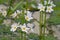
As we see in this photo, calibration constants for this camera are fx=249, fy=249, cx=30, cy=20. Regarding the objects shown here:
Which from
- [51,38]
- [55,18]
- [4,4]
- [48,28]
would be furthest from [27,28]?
[4,4]

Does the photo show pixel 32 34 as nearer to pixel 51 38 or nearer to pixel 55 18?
pixel 51 38

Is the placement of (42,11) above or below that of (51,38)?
above

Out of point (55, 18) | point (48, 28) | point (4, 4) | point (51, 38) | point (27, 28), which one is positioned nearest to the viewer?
point (27, 28)

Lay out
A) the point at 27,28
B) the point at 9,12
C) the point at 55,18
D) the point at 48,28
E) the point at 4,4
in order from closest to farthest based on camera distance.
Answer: the point at 27,28 → the point at 9,12 → the point at 48,28 → the point at 55,18 → the point at 4,4

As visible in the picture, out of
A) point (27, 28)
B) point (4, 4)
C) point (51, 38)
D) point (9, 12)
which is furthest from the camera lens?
point (4, 4)

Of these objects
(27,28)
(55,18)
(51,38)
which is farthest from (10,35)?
(27,28)

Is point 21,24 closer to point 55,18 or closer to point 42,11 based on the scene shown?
point 42,11

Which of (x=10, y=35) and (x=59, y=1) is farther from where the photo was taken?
(x=59, y=1)

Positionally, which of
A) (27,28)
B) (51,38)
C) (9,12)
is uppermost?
(9,12)

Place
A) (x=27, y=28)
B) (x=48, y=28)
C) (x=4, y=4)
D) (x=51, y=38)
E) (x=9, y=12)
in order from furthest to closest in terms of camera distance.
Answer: (x=4, y=4) → (x=48, y=28) → (x=51, y=38) → (x=9, y=12) → (x=27, y=28)
